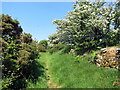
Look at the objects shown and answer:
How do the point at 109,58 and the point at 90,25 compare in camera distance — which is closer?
the point at 109,58

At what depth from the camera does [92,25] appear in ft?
57.7

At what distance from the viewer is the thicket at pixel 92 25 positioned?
17.1 metres

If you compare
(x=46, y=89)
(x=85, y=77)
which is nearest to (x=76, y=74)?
(x=85, y=77)

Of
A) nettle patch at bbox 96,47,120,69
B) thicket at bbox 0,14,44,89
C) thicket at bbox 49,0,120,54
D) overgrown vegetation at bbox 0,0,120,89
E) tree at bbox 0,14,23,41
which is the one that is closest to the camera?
thicket at bbox 0,14,44,89

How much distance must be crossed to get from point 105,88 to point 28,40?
32.2 ft

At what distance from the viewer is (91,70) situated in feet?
34.7

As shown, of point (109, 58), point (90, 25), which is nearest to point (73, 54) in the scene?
point (90, 25)

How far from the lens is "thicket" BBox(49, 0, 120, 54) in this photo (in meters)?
17.1

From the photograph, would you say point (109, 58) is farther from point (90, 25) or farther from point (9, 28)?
point (9, 28)

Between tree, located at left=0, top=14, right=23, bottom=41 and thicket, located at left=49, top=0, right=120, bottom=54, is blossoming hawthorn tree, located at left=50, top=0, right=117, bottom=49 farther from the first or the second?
tree, located at left=0, top=14, right=23, bottom=41

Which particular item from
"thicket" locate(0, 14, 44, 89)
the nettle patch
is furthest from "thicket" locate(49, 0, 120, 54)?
"thicket" locate(0, 14, 44, 89)

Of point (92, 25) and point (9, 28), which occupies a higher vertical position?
point (92, 25)

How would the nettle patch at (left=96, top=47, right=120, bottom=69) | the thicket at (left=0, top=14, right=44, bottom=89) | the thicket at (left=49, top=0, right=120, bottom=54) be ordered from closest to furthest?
the thicket at (left=0, top=14, right=44, bottom=89) → the nettle patch at (left=96, top=47, right=120, bottom=69) → the thicket at (left=49, top=0, right=120, bottom=54)

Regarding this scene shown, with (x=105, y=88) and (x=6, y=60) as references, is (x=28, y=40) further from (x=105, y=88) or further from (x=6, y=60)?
(x=105, y=88)
